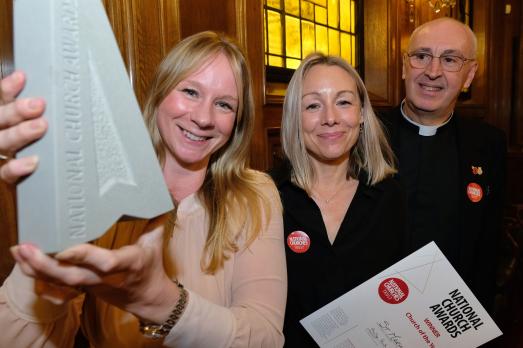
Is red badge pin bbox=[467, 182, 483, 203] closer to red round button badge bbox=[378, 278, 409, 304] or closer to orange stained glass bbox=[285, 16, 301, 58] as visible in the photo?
red round button badge bbox=[378, 278, 409, 304]

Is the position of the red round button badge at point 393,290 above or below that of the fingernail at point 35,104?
below

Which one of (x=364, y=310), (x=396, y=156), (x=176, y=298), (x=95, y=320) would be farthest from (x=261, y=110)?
(x=176, y=298)

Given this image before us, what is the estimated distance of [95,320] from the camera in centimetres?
101

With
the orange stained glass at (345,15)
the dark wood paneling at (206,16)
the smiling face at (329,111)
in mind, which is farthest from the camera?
the orange stained glass at (345,15)

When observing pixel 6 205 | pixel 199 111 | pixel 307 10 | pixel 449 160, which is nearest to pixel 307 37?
pixel 307 10

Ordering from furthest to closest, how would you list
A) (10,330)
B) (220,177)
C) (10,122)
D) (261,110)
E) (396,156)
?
(261,110) < (396,156) < (220,177) < (10,330) < (10,122)

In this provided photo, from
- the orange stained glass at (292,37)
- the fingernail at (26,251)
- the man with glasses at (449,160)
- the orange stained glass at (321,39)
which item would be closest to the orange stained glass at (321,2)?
the orange stained glass at (321,39)

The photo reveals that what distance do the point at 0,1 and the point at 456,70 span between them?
1.79 m

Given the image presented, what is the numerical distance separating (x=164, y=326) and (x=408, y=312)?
78cm

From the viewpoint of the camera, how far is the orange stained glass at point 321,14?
3.44 meters

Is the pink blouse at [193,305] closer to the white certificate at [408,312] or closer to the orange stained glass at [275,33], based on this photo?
the white certificate at [408,312]

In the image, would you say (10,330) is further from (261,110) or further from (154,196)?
(261,110)

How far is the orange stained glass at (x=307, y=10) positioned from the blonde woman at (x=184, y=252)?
7.59ft
